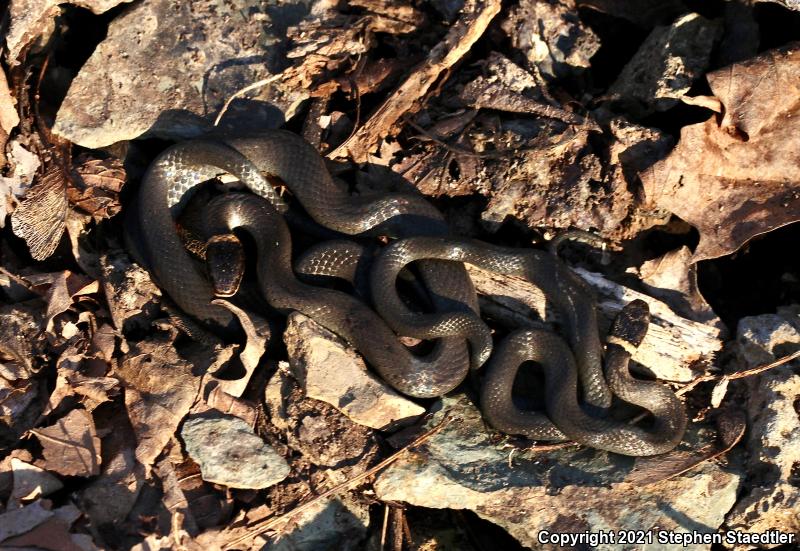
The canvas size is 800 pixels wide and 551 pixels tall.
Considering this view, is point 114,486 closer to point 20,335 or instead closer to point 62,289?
point 20,335

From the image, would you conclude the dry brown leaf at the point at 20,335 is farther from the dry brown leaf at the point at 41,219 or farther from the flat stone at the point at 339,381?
the flat stone at the point at 339,381

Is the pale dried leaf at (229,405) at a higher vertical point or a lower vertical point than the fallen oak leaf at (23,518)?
lower

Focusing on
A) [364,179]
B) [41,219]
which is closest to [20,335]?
[41,219]

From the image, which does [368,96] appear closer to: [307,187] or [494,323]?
[307,187]

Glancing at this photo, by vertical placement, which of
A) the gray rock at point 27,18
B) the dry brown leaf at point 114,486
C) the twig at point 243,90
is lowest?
the dry brown leaf at point 114,486

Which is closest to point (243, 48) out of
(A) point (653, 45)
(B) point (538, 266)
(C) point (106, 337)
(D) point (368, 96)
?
(D) point (368, 96)

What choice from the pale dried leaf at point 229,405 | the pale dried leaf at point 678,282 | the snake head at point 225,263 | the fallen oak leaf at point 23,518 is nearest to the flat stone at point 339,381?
the pale dried leaf at point 229,405

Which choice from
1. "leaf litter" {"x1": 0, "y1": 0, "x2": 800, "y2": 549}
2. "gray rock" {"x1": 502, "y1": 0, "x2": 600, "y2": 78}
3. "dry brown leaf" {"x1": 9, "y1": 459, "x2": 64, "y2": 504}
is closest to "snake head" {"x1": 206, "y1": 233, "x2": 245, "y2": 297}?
"leaf litter" {"x1": 0, "y1": 0, "x2": 800, "y2": 549}
